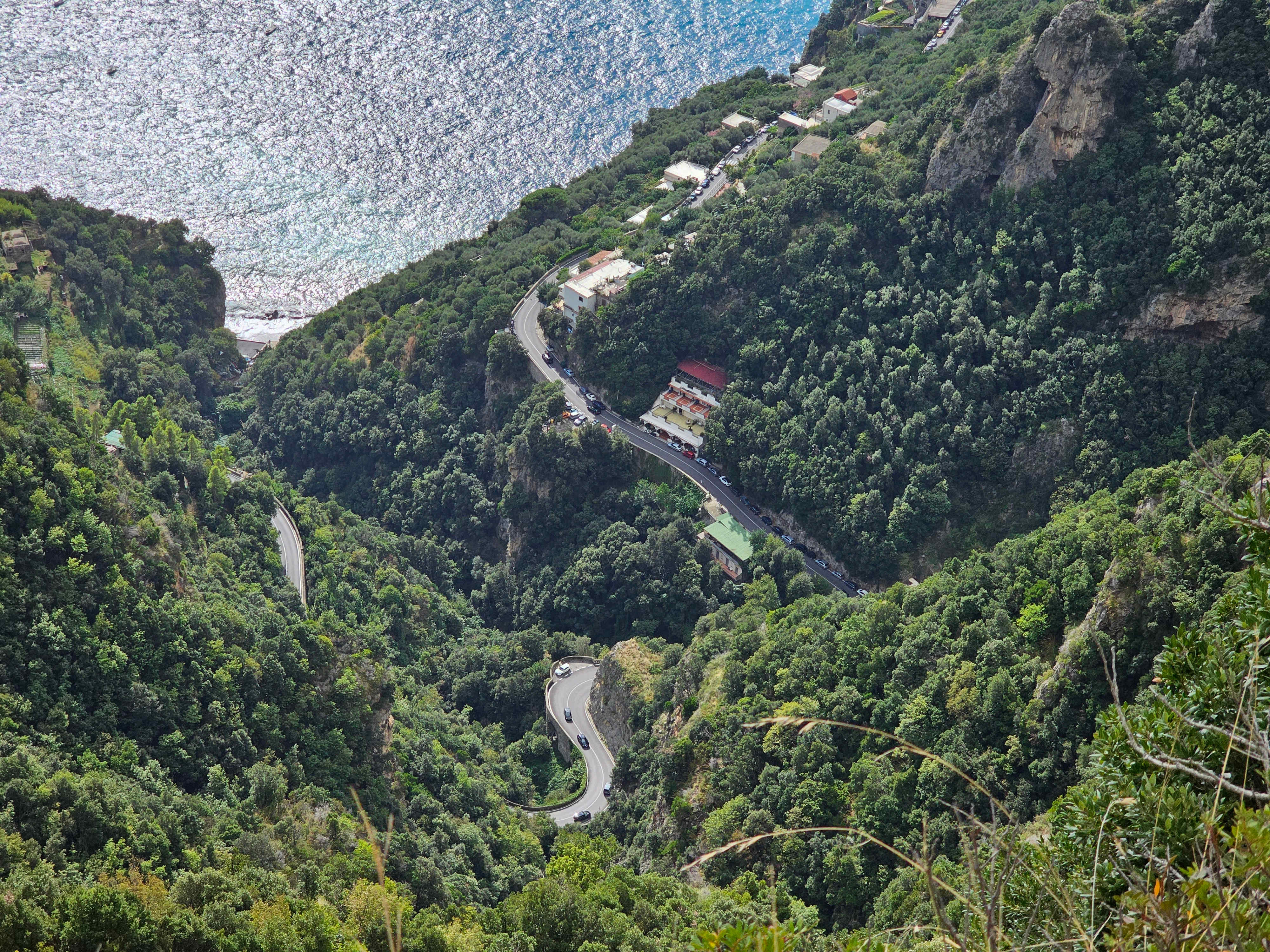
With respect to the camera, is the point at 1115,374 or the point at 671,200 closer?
the point at 1115,374

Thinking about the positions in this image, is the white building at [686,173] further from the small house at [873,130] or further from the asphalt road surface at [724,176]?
the small house at [873,130]

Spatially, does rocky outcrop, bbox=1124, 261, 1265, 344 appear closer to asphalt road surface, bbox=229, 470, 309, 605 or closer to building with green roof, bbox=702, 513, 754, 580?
building with green roof, bbox=702, 513, 754, 580

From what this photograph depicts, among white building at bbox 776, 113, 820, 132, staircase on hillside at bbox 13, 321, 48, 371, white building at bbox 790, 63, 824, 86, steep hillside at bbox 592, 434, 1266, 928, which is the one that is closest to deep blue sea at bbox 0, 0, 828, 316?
→ white building at bbox 790, 63, 824, 86

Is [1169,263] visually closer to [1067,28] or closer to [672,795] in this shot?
[1067,28]

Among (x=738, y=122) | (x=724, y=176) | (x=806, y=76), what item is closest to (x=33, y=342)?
(x=724, y=176)

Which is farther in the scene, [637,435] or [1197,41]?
[637,435]

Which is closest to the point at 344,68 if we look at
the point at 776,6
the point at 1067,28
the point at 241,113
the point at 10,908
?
the point at 241,113

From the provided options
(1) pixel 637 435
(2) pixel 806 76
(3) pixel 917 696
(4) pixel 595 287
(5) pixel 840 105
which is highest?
(5) pixel 840 105

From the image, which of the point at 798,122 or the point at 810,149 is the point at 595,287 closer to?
the point at 810,149
